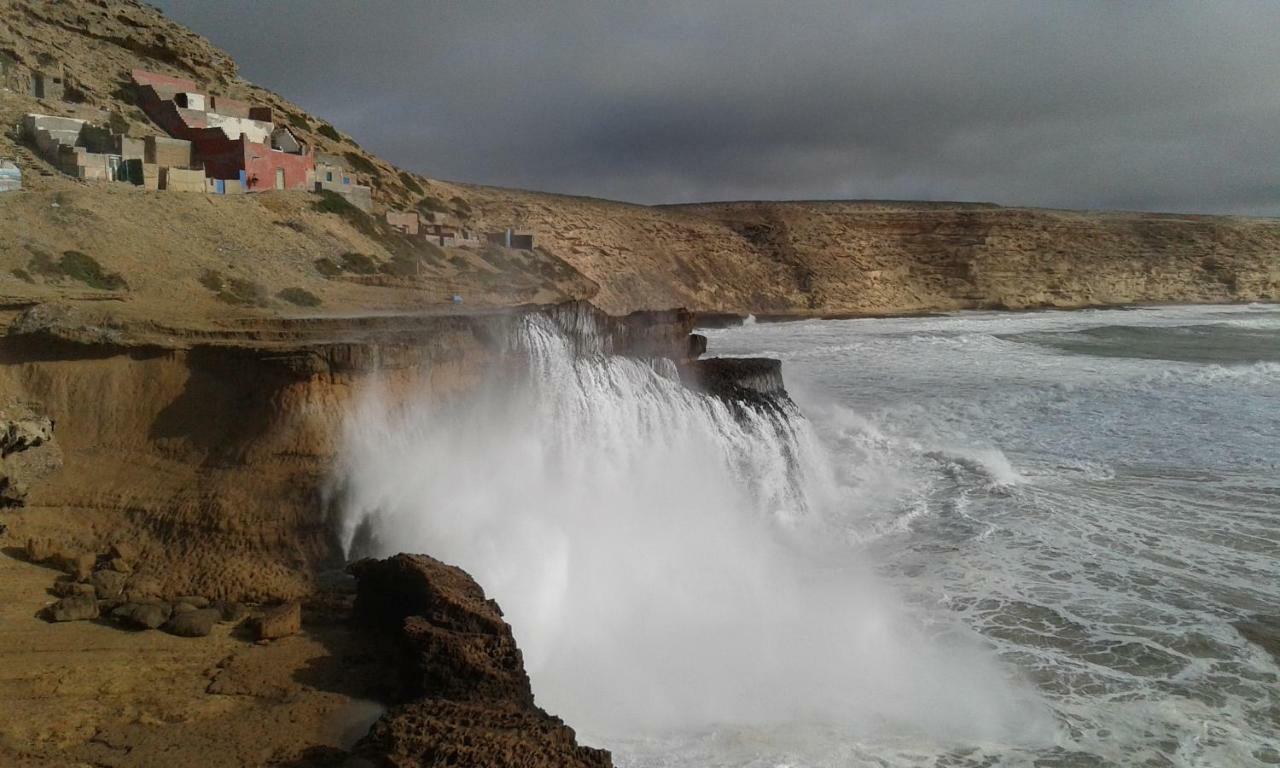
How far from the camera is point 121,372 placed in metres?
7.66

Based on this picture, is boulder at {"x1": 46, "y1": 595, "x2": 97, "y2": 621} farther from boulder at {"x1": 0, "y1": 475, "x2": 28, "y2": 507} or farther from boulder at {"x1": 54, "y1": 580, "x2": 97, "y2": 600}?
boulder at {"x1": 0, "y1": 475, "x2": 28, "y2": 507}

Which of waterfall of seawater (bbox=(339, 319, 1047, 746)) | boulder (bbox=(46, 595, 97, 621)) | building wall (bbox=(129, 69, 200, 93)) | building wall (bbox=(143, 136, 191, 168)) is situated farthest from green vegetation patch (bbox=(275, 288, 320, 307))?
building wall (bbox=(129, 69, 200, 93))

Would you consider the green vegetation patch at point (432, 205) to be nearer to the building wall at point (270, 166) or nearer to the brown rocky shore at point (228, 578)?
the building wall at point (270, 166)

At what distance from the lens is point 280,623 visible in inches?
221

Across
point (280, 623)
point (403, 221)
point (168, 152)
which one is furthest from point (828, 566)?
point (403, 221)

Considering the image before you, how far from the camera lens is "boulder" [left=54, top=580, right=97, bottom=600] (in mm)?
5906

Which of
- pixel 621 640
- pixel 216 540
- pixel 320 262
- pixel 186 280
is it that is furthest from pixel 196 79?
pixel 621 640

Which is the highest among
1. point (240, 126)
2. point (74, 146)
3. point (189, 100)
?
point (189, 100)

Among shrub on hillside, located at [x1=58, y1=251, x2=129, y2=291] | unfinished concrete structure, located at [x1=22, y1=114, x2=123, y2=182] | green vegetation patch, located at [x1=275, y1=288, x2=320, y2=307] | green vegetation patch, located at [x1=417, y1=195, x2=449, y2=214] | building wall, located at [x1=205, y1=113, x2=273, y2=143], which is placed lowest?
green vegetation patch, located at [x1=275, y1=288, x2=320, y2=307]

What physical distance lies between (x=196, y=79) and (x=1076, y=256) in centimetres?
5014

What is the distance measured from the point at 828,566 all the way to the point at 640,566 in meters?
2.34

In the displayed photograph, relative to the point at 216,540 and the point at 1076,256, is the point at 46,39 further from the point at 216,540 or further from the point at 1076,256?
the point at 1076,256

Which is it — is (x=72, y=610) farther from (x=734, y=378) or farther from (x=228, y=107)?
(x=228, y=107)

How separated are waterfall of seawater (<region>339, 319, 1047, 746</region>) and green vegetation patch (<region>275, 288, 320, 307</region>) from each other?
523cm
